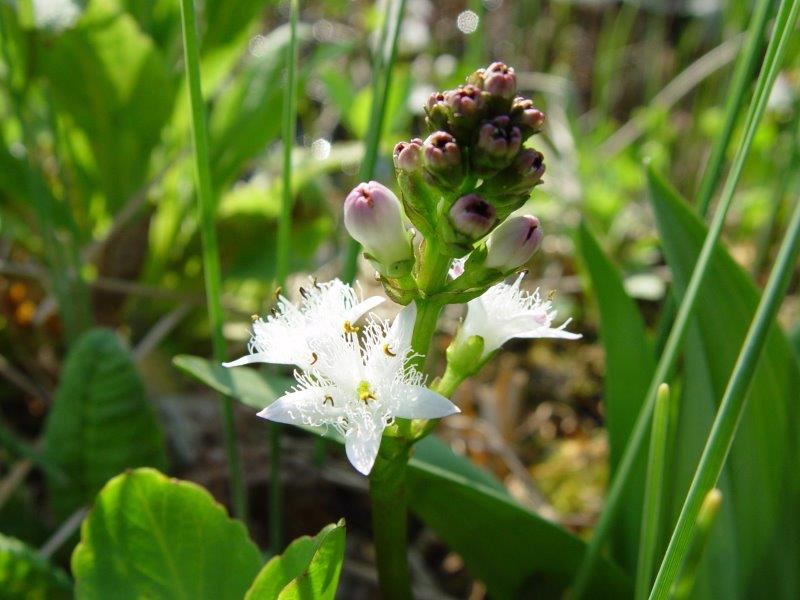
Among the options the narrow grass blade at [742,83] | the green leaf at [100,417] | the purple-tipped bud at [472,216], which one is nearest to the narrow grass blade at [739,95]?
the narrow grass blade at [742,83]

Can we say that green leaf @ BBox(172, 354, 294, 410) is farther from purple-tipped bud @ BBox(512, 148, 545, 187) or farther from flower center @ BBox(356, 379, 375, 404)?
purple-tipped bud @ BBox(512, 148, 545, 187)

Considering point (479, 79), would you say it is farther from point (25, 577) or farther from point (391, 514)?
point (25, 577)

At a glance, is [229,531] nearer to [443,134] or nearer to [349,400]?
[349,400]

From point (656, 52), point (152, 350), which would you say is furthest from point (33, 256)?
point (656, 52)

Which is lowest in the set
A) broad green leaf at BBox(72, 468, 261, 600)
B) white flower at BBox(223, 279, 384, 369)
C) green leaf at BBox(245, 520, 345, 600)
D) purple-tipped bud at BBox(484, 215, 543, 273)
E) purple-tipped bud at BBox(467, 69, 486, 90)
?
broad green leaf at BBox(72, 468, 261, 600)

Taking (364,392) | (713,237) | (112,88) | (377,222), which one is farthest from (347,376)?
(112,88)

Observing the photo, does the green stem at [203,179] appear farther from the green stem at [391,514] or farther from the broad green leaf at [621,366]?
the broad green leaf at [621,366]

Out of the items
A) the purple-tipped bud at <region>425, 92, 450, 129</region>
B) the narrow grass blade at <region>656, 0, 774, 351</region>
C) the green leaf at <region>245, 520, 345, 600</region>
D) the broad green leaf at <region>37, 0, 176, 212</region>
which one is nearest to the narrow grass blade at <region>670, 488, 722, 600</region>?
the green leaf at <region>245, 520, 345, 600</region>
